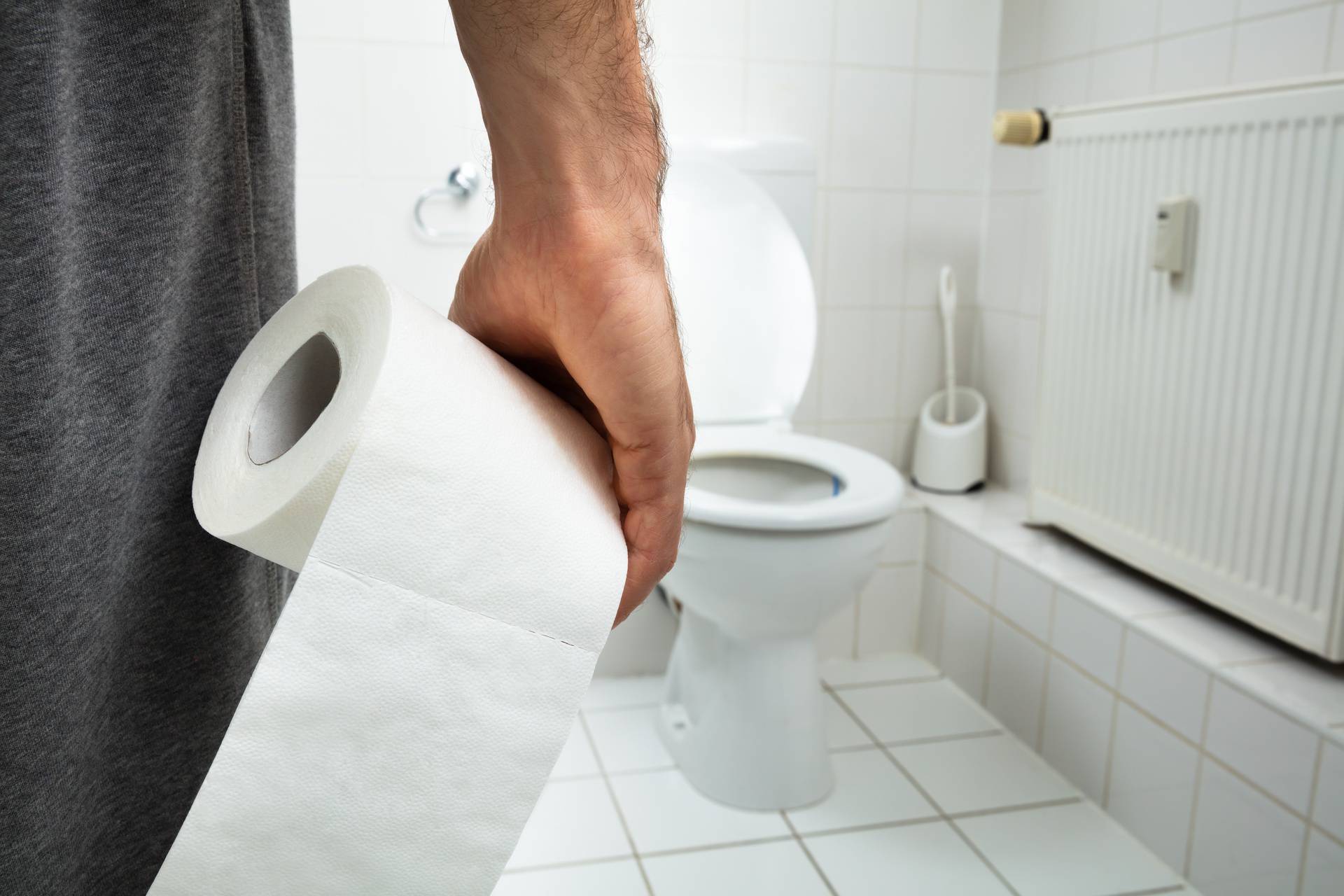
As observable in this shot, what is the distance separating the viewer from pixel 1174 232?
4.46 ft

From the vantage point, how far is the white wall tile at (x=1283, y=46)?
1337 mm

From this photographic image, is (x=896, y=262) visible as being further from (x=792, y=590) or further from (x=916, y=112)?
(x=792, y=590)

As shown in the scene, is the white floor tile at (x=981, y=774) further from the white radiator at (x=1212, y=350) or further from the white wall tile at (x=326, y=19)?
the white wall tile at (x=326, y=19)

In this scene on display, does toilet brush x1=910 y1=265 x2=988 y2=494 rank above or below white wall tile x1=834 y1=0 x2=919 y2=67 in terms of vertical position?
below

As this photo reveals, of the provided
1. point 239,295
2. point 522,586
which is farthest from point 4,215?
point 522,586

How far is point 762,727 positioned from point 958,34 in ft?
4.09

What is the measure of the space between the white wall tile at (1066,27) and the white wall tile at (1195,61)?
0.60 feet

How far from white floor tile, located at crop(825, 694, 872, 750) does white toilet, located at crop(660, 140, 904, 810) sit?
0.48 ft

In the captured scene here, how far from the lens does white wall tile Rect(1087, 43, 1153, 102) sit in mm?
1636

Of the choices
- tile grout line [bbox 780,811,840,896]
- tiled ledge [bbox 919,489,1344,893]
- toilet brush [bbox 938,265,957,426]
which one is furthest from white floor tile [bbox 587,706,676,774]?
toilet brush [bbox 938,265,957,426]

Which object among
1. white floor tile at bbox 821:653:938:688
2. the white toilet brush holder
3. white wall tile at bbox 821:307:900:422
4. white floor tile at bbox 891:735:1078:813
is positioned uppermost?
white wall tile at bbox 821:307:900:422

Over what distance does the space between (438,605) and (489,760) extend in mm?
61

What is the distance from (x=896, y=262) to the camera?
1.97 metres

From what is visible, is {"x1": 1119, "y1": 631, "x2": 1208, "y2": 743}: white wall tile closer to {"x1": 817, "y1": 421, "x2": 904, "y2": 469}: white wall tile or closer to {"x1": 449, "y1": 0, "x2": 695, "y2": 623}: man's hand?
{"x1": 817, "y1": 421, "x2": 904, "y2": 469}: white wall tile
